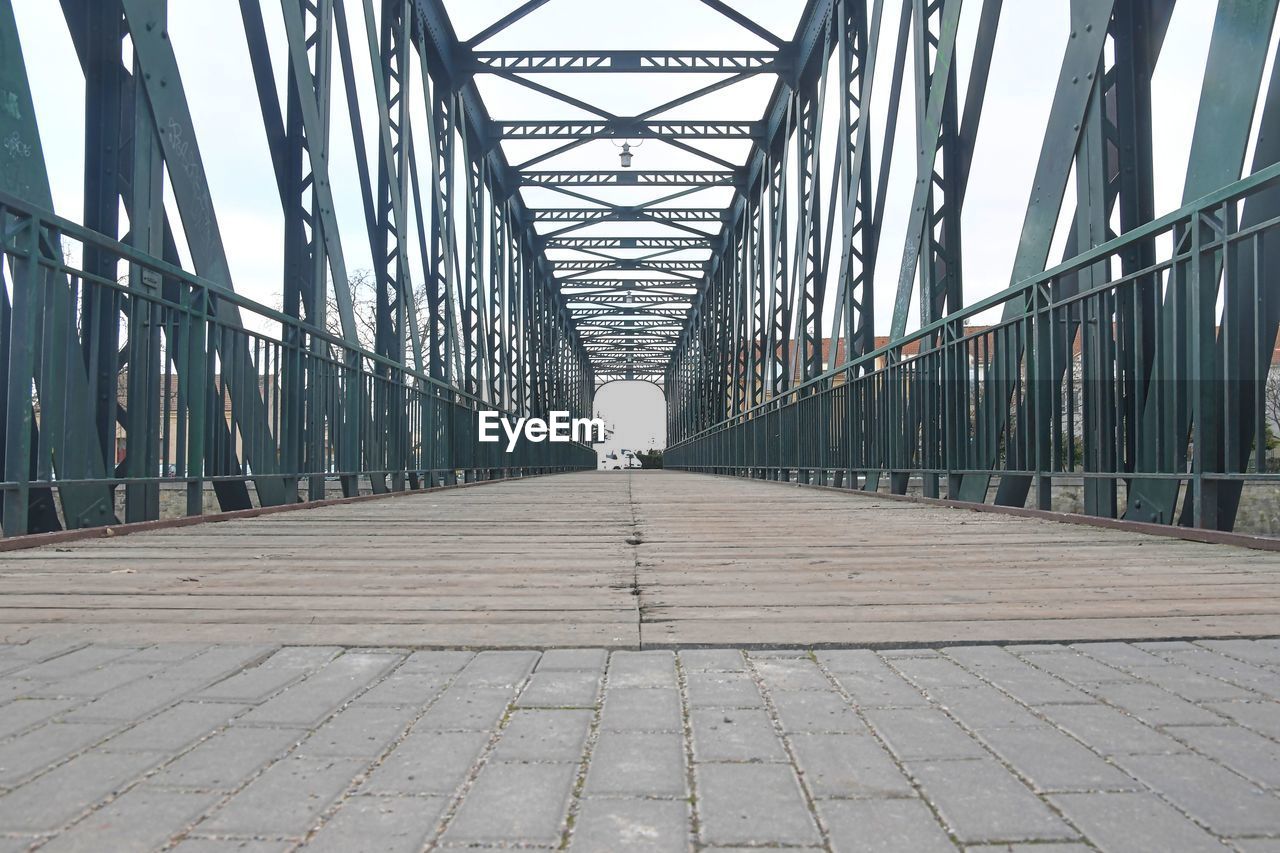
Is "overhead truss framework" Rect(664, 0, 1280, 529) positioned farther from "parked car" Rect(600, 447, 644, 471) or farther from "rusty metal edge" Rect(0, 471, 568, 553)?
"parked car" Rect(600, 447, 644, 471)

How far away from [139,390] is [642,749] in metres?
3.40

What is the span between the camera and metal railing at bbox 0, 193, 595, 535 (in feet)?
10.5

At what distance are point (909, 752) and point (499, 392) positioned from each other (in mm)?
20738

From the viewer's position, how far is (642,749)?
122 centimetres

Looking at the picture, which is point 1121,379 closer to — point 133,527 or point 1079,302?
point 1079,302

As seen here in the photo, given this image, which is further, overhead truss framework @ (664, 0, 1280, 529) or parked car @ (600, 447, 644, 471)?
parked car @ (600, 447, 644, 471)

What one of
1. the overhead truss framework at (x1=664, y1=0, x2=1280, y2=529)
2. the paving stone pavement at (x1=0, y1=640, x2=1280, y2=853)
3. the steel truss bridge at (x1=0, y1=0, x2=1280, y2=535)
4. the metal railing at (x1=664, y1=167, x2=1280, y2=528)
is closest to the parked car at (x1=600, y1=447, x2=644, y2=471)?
the steel truss bridge at (x1=0, y1=0, x2=1280, y2=535)

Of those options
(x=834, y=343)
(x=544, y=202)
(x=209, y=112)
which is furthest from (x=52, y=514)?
(x=544, y=202)

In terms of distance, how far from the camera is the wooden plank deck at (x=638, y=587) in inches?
75.0

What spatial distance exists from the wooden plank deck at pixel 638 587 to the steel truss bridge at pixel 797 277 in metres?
0.48

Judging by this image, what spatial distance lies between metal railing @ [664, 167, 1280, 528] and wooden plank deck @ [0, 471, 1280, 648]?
0.30m

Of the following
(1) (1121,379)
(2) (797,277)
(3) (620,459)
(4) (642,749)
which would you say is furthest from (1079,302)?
(3) (620,459)

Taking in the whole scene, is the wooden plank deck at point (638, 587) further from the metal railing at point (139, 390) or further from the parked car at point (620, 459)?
the parked car at point (620, 459)

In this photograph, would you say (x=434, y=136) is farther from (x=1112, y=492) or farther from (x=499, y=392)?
(x=1112, y=492)
